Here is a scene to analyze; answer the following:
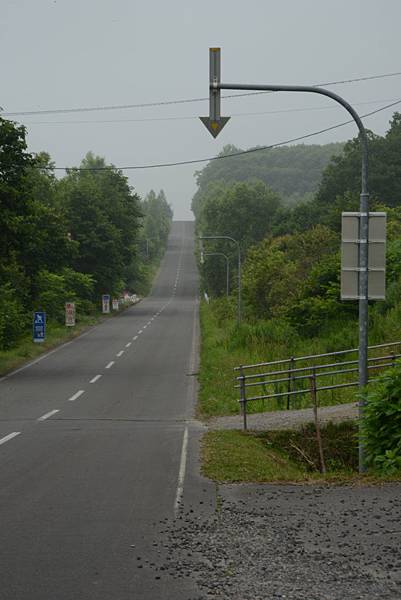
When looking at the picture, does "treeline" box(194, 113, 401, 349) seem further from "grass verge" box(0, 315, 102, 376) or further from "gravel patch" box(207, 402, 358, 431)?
"grass verge" box(0, 315, 102, 376)

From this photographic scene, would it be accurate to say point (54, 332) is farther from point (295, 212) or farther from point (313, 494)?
point (295, 212)

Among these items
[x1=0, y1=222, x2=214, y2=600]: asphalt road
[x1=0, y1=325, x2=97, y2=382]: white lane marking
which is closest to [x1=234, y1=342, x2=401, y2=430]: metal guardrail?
[x1=0, y1=222, x2=214, y2=600]: asphalt road

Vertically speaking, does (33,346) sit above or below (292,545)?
below

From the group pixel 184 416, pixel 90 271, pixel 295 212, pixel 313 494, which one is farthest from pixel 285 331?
pixel 295 212

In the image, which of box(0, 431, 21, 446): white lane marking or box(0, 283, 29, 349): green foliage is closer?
box(0, 431, 21, 446): white lane marking

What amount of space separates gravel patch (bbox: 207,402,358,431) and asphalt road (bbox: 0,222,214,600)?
31.5 inches

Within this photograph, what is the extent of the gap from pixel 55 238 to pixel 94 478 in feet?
90.6

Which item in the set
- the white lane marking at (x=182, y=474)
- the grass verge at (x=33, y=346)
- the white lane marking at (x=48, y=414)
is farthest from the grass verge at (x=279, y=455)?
the grass verge at (x=33, y=346)

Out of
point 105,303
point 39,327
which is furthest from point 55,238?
point 105,303

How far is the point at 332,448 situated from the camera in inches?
571

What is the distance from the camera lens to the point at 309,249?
163 feet

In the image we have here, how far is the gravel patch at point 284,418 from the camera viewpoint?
1531 centimetres

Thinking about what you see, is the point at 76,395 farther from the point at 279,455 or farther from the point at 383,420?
the point at 383,420

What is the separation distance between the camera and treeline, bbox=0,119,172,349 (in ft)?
86.8
